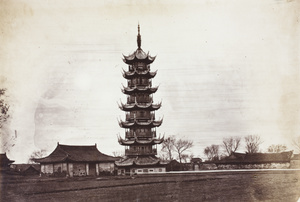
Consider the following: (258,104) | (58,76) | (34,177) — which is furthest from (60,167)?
(258,104)

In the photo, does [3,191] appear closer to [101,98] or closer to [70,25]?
[101,98]

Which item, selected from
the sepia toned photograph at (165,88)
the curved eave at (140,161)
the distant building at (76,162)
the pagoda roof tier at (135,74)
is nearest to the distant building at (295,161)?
the sepia toned photograph at (165,88)

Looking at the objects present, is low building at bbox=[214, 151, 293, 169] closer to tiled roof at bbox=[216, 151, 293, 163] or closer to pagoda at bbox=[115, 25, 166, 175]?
tiled roof at bbox=[216, 151, 293, 163]

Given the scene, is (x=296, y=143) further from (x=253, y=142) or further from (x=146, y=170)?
(x=146, y=170)

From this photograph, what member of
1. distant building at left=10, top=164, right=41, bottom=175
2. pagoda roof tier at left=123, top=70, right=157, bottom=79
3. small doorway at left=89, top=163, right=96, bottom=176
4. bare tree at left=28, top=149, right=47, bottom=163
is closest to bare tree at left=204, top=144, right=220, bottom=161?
pagoda roof tier at left=123, top=70, right=157, bottom=79

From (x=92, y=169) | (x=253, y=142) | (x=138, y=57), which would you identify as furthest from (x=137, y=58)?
(x=92, y=169)
